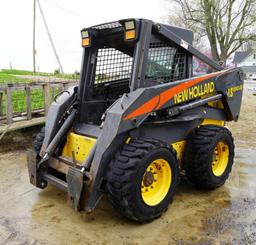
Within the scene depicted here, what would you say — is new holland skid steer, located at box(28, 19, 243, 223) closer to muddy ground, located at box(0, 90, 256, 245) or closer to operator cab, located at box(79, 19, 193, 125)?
operator cab, located at box(79, 19, 193, 125)

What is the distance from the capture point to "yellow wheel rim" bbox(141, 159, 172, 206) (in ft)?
10.8

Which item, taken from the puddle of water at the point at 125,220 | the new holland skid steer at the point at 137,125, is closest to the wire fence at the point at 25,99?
the puddle of water at the point at 125,220

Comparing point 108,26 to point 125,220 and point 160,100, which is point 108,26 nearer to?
point 160,100

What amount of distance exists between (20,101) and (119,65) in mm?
3274

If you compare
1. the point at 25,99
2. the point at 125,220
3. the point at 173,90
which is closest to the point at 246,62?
the point at 25,99

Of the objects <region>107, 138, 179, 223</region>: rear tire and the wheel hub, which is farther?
the wheel hub

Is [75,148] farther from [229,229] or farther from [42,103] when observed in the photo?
[42,103]

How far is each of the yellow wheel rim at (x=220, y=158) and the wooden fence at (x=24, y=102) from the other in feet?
11.3

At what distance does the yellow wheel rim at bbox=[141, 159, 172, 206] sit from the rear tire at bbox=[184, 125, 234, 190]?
554 mm

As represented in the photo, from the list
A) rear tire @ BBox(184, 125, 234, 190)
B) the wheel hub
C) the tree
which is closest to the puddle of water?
rear tire @ BBox(184, 125, 234, 190)

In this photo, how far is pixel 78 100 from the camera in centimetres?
403

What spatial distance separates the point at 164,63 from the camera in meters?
3.89

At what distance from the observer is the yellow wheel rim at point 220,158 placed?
4.17 m

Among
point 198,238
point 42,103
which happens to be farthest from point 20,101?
point 198,238
